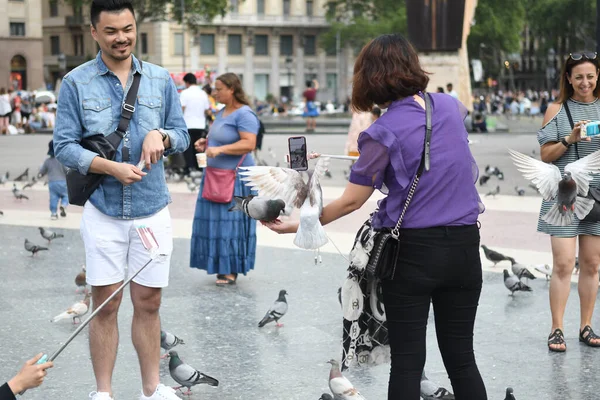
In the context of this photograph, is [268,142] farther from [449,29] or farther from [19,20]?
[19,20]

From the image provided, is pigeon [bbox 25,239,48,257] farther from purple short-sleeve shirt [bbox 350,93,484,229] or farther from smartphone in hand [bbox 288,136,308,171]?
purple short-sleeve shirt [bbox 350,93,484,229]

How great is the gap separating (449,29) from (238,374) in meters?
26.4

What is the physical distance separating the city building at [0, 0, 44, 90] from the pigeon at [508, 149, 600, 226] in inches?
2589

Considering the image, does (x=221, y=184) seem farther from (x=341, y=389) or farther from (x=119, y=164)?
(x=119, y=164)

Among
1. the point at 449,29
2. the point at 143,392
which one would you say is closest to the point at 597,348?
the point at 143,392

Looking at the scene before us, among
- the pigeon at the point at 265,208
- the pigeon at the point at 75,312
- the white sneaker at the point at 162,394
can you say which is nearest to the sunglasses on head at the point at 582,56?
the pigeon at the point at 265,208

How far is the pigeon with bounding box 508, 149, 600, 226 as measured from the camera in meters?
5.77

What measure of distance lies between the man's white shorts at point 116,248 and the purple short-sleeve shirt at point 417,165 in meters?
1.25

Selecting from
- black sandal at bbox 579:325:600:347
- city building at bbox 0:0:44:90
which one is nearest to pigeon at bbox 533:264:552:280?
black sandal at bbox 579:325:600:347

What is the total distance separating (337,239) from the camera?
1073 centimetres

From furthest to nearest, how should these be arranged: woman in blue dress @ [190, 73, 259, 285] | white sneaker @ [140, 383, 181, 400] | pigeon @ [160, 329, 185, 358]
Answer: woman in blue dress @ [190, 73, 259, 285], pigeon @ [160, 329, 185, 358], white sneaker @ [140, 383, 181, 400]

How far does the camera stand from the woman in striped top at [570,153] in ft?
20.1

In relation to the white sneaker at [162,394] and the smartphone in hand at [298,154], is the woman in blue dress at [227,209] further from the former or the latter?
the smartphone in hand at [298,154]

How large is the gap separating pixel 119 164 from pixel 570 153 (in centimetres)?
295
